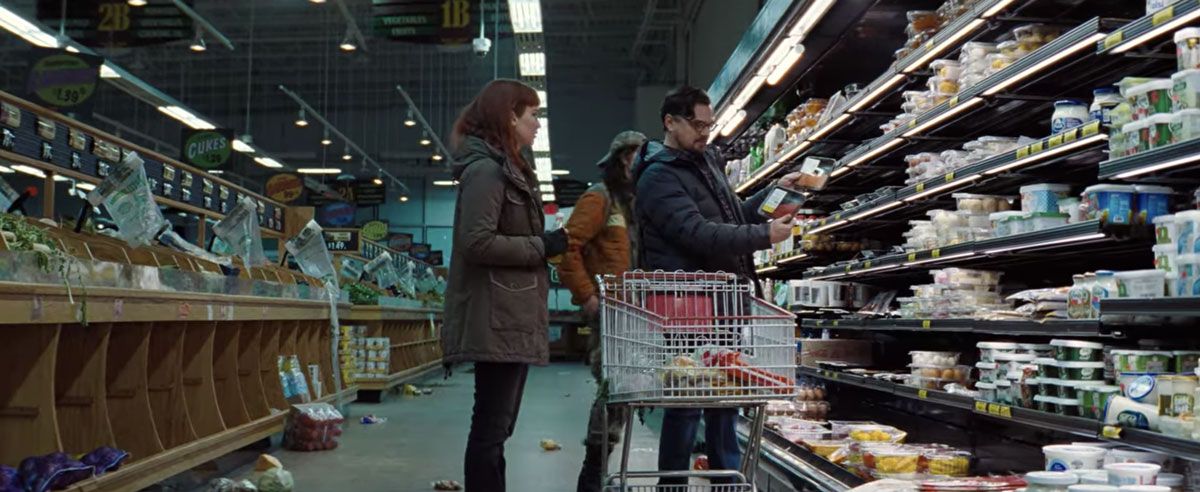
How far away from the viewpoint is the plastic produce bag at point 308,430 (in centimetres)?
674

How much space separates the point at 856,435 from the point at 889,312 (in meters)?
0.90

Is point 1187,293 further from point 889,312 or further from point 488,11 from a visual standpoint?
point 488,11

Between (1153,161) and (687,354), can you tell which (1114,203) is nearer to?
(1153,161)

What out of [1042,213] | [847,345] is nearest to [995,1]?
[1042,213]

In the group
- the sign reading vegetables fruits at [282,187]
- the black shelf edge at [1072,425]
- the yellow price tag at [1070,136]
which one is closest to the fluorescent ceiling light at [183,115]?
the sign reading vegetables fruits at [282,187]

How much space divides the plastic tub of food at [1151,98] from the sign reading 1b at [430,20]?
7300 millimetres

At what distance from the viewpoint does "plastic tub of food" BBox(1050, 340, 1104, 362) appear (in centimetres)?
311

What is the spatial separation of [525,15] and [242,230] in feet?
16.2

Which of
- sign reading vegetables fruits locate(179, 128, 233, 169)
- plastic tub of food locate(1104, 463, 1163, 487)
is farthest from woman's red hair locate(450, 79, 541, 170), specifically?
sign reading vegetables fruits locate(179, 128, 233, 169)

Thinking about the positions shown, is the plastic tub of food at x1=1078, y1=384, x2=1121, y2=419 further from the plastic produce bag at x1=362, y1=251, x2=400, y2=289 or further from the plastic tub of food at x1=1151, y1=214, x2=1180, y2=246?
Result: the plastic produce bag at x1=362, y1=251, x2=400, y2=289

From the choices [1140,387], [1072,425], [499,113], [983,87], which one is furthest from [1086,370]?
[499,113]

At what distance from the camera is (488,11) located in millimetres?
18453

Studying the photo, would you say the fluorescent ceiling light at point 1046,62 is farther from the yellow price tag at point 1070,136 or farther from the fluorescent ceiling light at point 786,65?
the fluorescent ceiling light at point 786,65

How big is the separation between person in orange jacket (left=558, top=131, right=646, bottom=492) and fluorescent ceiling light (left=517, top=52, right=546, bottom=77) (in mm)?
7954
